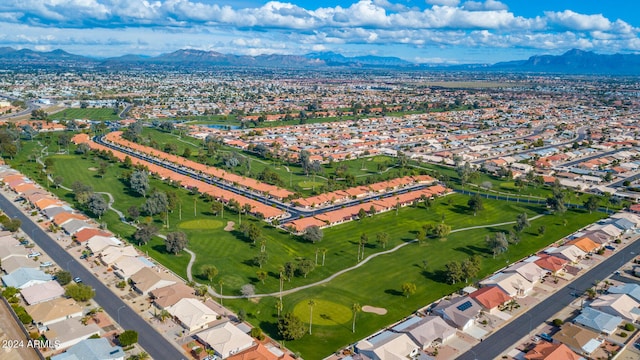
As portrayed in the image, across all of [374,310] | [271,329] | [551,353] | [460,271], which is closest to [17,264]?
[271,329]

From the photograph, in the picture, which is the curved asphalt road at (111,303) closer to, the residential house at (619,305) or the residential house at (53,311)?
the residential house at (53,311)

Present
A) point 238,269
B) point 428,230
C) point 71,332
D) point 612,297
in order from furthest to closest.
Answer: point 428,230 → point 238,269 → point 612,297 → point 71,332

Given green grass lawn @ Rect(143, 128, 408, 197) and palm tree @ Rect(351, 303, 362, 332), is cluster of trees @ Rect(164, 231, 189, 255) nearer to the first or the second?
palm tree @ Rect(351, 303, 362, 332)

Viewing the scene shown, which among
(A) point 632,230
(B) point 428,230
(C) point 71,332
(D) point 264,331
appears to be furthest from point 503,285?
(C) point 71,332

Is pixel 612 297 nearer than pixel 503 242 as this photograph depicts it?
Yes

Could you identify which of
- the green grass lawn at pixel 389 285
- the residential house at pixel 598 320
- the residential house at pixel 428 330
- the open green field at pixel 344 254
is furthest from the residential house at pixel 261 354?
the residential house at pixel 598 320

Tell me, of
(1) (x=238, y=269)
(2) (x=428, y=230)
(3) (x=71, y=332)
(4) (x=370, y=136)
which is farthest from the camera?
(4) (x=370, y=136)

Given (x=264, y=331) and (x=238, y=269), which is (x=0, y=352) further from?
(x=238, y=269)
